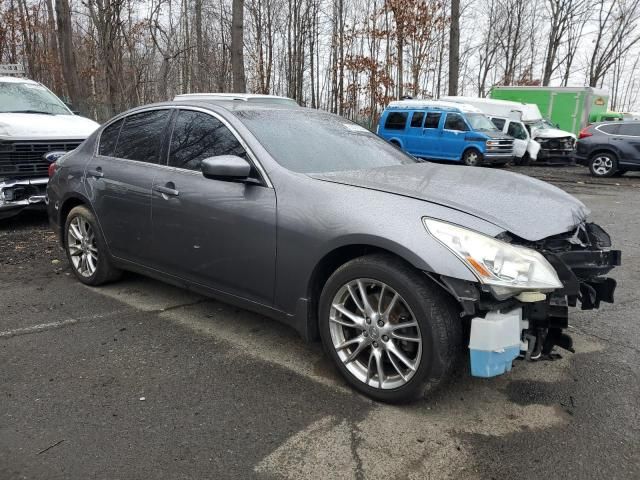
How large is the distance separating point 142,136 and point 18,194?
335 centimetres

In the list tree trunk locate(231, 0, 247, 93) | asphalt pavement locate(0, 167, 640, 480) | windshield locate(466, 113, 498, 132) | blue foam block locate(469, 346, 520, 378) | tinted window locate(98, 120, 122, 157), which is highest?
tree trunk locate(231, 0, 247, 93)

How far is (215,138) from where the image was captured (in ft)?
11.9

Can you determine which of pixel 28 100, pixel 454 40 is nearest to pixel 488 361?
pixel 28 100

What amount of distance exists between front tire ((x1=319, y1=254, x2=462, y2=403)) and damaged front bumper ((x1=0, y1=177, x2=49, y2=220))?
207 inches

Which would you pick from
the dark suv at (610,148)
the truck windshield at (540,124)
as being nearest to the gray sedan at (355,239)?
the dark suv at (610,148)

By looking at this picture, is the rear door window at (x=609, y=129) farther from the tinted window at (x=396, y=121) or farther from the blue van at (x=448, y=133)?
the tinted window at (x=396, y=121)

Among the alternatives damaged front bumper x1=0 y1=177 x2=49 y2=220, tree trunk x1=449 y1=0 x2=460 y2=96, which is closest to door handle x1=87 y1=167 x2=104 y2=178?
damaged front bumper x1=0 y1=177 x2=49 y2=220

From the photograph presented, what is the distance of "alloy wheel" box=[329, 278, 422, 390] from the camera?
2709 mm

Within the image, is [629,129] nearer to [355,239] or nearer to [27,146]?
[27,146]

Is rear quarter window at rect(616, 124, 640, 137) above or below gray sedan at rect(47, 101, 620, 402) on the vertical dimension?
above

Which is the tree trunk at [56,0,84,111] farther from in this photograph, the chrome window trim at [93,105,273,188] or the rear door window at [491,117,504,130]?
the rear door window at [491,117,504,130]

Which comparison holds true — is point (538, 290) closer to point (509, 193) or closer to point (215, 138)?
point (509, 193)

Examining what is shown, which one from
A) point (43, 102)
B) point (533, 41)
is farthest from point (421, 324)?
point (533, 41)

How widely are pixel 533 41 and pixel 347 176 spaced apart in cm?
4527
